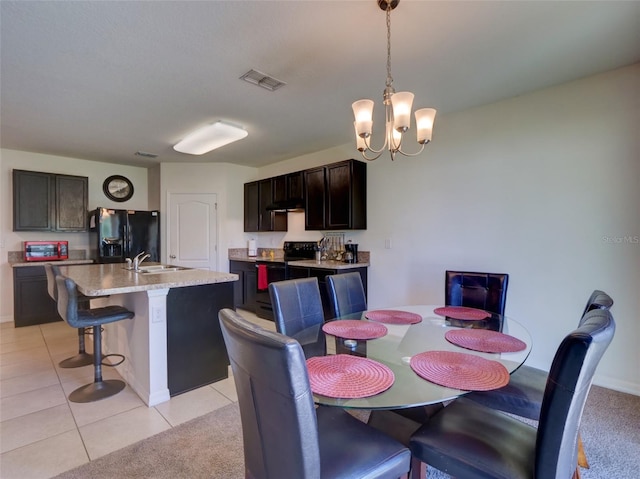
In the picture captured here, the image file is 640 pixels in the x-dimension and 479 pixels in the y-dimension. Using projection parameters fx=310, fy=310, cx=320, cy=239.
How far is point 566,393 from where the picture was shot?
35.6 inches

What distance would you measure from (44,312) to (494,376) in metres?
5.56

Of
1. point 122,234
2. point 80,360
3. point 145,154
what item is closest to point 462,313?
point 80,360

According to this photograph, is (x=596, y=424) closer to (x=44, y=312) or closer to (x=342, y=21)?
(x=342, y=21)

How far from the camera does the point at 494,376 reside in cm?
120

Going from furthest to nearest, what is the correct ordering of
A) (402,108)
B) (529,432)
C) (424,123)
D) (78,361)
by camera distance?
(78,361), (424,123), (402,108), (529,432)

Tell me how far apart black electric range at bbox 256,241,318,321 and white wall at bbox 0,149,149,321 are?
290 cm

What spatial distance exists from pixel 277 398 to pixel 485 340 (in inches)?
49.0

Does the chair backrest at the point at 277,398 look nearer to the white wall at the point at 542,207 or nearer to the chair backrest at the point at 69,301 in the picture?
the chair backrest at the point at 69,301

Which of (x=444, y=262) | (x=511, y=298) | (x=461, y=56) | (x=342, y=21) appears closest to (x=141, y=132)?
(x=342, y=21)

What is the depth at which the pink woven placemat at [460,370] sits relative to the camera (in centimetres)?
115

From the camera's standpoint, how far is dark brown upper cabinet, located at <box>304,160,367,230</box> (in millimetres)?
3885

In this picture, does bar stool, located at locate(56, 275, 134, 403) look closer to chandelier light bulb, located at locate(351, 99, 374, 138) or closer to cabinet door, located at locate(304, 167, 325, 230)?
chandelier light bulb, located at locate(351, 99, 374, 138)

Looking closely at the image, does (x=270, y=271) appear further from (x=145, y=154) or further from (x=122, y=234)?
(x=145, y=154)

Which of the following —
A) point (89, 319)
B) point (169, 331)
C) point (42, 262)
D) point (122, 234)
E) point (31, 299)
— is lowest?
point (31, 299)
